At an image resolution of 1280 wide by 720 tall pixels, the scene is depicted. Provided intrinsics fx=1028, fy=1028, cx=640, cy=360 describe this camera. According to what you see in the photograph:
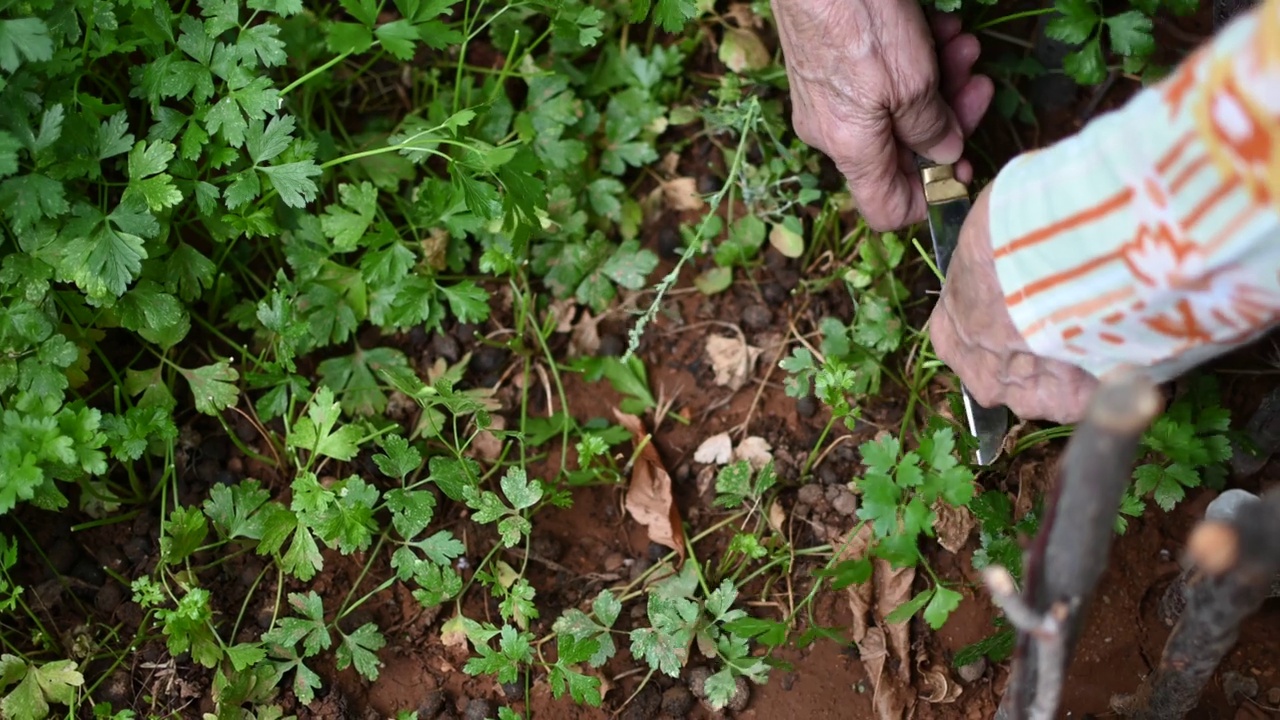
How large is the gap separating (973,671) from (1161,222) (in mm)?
1503

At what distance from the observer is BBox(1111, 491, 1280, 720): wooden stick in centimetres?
139

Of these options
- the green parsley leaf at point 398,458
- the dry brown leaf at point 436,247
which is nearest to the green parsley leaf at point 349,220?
the dry brown leaf at point 436,247

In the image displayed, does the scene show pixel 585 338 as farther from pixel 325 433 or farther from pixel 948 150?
pixel 948 150

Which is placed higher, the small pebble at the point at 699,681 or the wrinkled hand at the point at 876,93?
the wrinkled hand at the point at 876,93

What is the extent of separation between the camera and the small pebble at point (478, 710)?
2.65m

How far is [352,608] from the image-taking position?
2695 millimetres

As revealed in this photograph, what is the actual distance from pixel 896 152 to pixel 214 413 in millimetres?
1948

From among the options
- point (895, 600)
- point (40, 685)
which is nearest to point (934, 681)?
point (895, 600)

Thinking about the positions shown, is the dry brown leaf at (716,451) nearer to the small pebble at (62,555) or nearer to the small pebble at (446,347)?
the small pebble at (446,347)

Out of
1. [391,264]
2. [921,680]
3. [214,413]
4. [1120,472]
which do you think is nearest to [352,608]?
[214,413]

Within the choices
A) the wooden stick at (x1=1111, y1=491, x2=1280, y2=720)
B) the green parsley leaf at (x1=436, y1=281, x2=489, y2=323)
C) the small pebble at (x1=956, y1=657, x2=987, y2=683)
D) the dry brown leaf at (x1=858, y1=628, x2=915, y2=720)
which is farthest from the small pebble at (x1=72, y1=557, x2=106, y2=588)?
the wooden stick at (x1=1111, y1=491, x2=1280, y2=720)

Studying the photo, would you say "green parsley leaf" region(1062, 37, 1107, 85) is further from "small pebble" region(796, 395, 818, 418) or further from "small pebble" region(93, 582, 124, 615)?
"small pebble" region(93, 582, 124, 615)

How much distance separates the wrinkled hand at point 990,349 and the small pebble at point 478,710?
1.46 metres

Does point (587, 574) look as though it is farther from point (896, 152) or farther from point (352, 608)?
point (896, 152)
